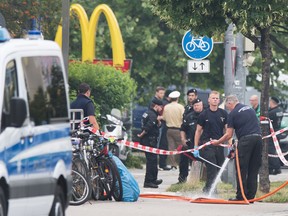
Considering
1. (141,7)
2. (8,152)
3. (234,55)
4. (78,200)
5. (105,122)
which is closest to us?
(8,152)

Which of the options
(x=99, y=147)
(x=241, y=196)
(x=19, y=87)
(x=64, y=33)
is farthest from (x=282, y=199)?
(x=19, y=87)

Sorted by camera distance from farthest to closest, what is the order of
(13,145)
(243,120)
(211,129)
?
(211,129) < (243,120) < (13,145)

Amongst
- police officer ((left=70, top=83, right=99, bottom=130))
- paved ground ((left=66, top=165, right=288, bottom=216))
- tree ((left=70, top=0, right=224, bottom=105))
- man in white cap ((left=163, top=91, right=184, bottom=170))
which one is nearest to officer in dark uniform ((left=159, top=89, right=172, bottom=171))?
man in white cap ((left=163, top=91, right=184, bottom=170))

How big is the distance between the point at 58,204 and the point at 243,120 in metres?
5.97

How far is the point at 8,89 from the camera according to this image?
11906 millimetres

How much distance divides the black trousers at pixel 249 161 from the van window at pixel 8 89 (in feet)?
23.5

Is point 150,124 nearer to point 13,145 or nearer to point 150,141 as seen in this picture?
point 150,141

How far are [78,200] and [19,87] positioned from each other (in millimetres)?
5544

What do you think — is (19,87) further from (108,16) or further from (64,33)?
(108,16)

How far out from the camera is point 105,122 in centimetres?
2777

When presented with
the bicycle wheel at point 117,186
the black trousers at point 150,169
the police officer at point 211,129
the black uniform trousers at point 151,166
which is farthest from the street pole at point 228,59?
the bicycle wheel at point 117,186

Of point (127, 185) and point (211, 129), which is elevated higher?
point (211, 129)

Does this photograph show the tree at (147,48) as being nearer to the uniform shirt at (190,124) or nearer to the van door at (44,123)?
the uniform shirt at (190,124)

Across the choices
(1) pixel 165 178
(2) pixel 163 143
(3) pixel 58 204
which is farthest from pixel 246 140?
(2) pixel 163 143
